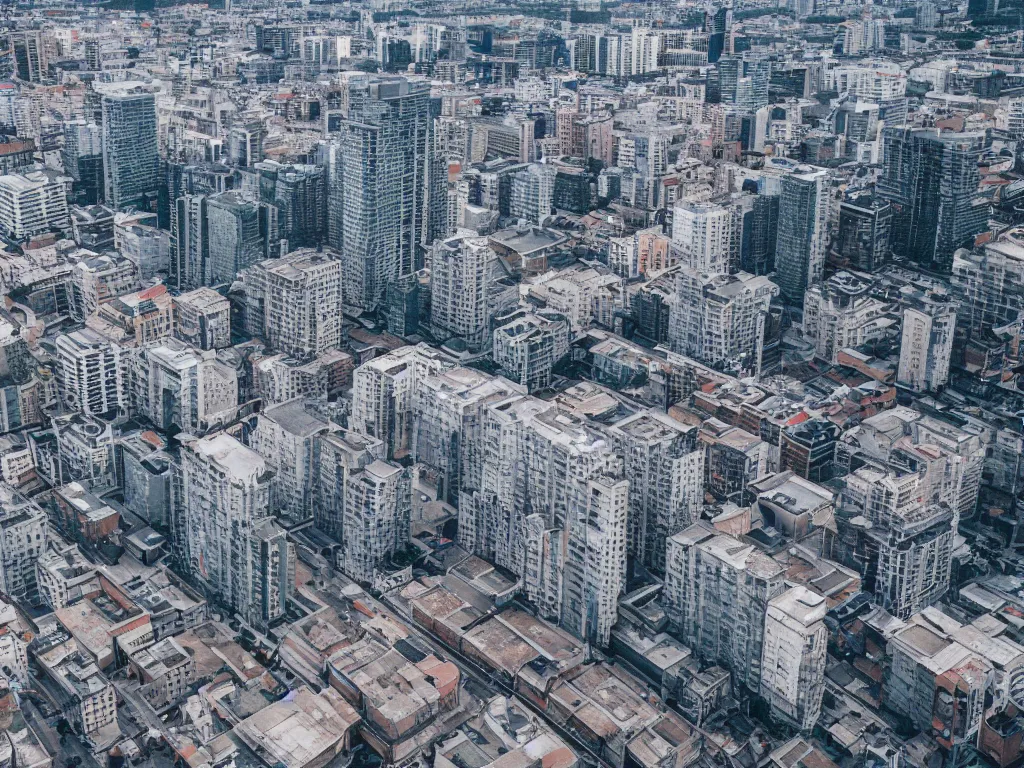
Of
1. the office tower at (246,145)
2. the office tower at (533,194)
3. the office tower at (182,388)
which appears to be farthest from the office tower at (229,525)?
the office tower at (246,145)

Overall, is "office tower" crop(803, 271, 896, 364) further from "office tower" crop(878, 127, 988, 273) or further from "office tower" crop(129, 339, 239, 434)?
"office tower" crop(129, 339, 239, 434)

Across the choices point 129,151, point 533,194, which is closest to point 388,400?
point 533,194

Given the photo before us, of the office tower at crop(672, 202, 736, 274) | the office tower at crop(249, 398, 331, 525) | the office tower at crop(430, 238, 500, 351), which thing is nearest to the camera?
the office tower at crop(249, 398, 331, 525)

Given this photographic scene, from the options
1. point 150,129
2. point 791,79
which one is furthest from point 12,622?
point 791,79

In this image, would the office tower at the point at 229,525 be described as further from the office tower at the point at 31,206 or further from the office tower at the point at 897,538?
the office tower at the point at 31,206

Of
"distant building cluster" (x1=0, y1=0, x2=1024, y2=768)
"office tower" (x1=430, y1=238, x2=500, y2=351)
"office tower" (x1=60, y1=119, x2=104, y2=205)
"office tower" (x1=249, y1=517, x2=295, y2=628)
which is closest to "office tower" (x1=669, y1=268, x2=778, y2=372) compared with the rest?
"distant building cluster" (x1=0, y1=0, x2=1024, y2=768)
